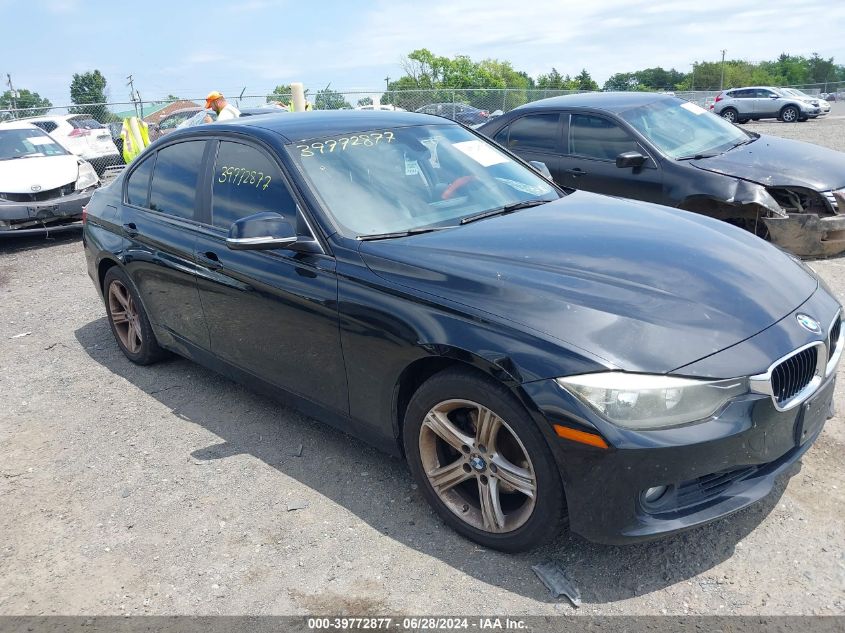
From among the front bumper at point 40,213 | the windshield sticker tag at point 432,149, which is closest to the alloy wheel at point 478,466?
the windshield sticker tag at point 432,149

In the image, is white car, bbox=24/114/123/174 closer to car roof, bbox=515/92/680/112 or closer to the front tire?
car roof, bbox=515/92/680/112

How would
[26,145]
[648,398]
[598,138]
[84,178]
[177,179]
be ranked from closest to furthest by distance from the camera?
[648,398] < [177,179] < [598,138] < [84,178] < [26,145]

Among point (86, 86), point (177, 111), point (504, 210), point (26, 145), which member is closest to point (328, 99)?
point (177, 111)

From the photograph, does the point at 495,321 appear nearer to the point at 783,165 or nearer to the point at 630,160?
the point at 630,160

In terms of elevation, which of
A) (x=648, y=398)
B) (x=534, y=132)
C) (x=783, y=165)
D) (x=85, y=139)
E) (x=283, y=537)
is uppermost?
(x=85, y=139)

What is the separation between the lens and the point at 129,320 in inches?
205

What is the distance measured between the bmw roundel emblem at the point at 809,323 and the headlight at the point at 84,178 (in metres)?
10.1

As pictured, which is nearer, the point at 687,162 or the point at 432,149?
the point at 432,149

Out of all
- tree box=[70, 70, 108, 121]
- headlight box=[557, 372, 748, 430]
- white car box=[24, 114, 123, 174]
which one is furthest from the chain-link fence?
tree box=[70, 70, 108, 121]

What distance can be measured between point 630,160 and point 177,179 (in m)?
4.19

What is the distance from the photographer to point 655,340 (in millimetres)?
2512

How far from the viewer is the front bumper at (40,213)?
31.5ft

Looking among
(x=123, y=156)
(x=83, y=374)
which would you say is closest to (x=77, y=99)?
(x=123, y=156)

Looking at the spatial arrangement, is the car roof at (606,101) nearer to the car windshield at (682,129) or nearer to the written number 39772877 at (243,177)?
the car windshield at (682,129)
